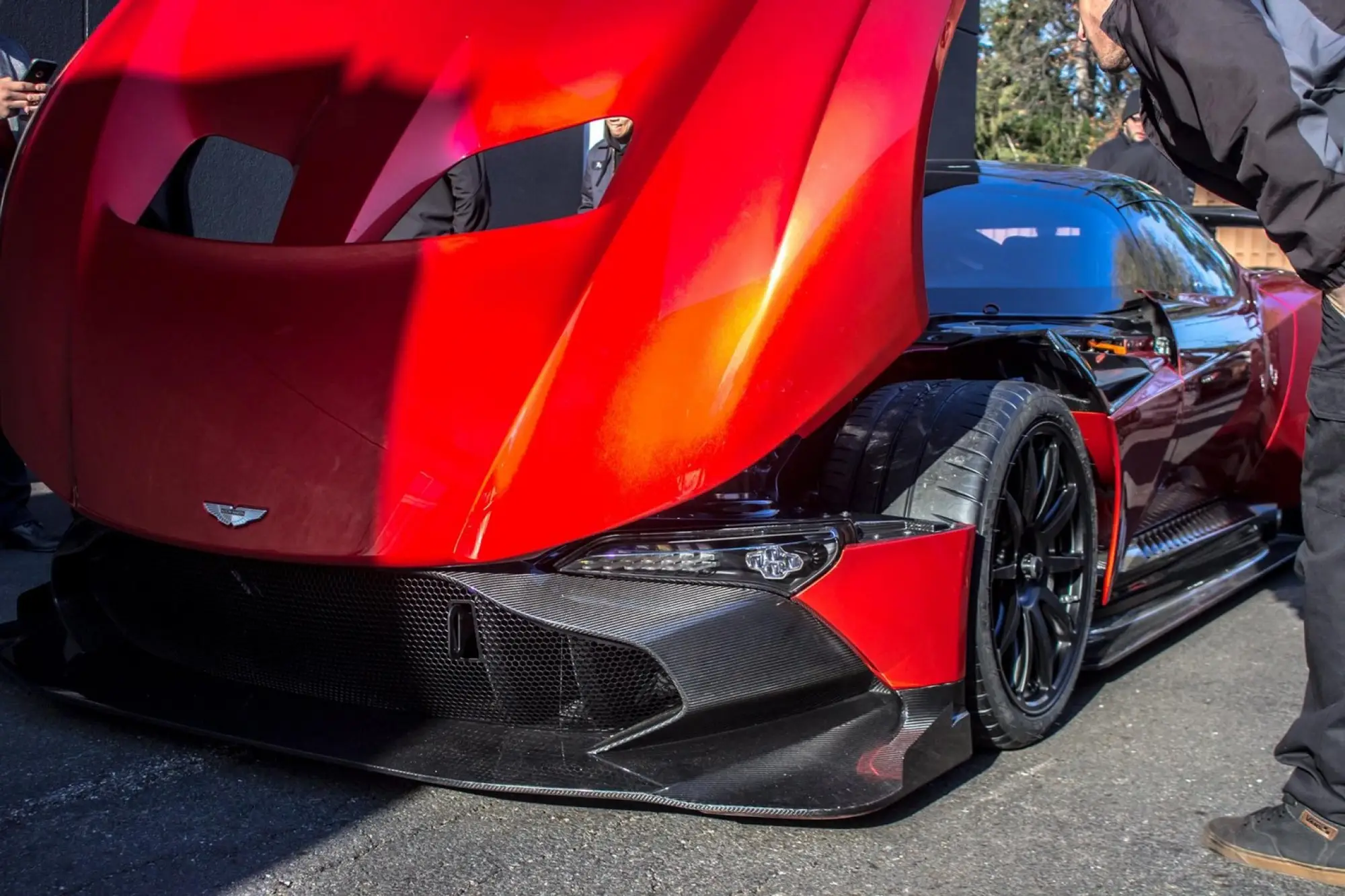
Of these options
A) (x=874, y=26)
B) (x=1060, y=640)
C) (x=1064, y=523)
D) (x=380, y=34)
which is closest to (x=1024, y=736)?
(x=1060, y=640)

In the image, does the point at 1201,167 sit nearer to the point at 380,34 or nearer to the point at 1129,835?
the point at 1129,835

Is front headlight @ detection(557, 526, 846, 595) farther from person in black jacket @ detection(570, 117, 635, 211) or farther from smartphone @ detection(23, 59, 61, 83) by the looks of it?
smartphone @ detection(23, 59, 61, 83)

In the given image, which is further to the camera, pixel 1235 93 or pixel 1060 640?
pixel 1060 640

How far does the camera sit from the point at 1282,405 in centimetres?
421

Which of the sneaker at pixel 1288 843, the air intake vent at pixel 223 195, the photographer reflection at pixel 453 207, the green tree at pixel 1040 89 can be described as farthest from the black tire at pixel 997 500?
the green tree at pixel 1040 89

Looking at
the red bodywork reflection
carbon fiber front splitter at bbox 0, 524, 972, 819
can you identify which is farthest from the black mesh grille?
the red bodywork reflection

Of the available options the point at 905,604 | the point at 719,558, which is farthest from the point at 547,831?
the point at 905,604

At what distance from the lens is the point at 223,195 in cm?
482

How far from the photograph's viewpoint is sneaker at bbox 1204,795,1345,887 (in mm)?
2293

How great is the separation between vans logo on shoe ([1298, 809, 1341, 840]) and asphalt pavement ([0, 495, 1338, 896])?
0.09 m

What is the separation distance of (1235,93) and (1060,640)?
48.8 inches

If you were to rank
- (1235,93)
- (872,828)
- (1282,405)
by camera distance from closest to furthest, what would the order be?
A: (1235,93) → (872,828) → (1282,405)

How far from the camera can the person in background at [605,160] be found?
269cm

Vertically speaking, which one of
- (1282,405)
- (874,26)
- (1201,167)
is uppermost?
(874,26)
